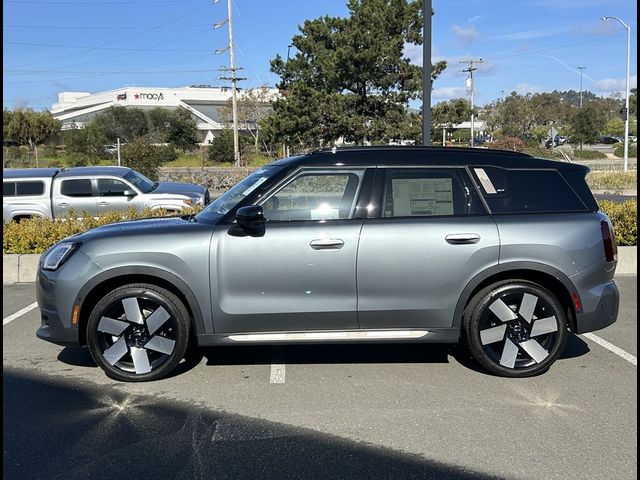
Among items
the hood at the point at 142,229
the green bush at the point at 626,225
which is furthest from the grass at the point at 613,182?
the hood at the point at 142,229

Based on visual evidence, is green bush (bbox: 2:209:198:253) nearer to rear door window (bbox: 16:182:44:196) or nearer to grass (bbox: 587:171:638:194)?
rear door window (bbox: 16:182:44:196)

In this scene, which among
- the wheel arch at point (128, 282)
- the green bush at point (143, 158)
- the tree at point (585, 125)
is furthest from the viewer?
the tree at point (585, 125)

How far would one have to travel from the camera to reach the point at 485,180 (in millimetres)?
4707

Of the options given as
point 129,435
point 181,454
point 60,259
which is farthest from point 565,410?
point 60,259

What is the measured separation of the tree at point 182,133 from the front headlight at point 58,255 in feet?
180

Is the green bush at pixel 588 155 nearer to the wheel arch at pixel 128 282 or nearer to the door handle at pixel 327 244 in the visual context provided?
the door handle at pixel 327 244

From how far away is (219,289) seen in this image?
14.5ft

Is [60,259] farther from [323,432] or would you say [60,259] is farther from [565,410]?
[565,410]

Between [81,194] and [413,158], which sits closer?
[413,158]

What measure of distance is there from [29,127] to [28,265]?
53553 millimetres

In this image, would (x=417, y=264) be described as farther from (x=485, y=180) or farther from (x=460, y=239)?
(x=485, y=180)

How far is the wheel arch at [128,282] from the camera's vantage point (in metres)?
4.41

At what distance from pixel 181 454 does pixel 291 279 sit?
1.49 m

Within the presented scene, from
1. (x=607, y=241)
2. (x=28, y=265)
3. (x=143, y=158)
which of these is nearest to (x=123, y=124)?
(x=143, y=158)
